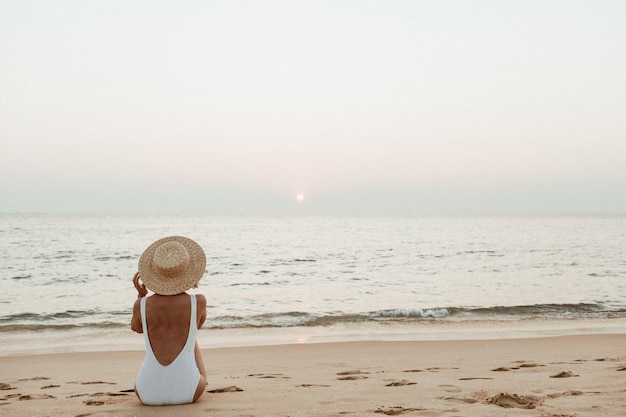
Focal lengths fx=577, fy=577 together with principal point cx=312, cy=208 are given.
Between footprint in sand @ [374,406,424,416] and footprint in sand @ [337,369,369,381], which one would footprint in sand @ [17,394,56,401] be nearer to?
footprint in sand @ [337,369,369,381]

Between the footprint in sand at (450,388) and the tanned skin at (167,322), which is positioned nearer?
the tanned skin at (167,322)

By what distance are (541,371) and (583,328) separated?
20.2 ft

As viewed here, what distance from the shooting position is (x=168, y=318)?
4910 mm

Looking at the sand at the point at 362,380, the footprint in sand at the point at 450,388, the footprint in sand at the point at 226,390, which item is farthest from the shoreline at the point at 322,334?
the footprint in sand at the point at 450,388

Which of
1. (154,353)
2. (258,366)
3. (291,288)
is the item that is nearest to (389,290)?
(291,288)

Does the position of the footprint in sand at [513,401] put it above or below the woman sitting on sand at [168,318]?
below

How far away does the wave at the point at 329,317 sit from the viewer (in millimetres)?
12953

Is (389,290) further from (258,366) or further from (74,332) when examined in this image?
(258,366)

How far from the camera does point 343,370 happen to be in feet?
24.2

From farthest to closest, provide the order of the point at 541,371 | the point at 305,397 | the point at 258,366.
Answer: the point at 258,366 → the point at 541,371 → the point at 305,397

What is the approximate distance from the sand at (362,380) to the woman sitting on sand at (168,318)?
21 centimetres

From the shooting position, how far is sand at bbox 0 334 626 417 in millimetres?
4980

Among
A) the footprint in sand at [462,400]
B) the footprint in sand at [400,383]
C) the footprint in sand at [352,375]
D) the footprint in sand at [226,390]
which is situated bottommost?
the footprint in sand at [352,375]

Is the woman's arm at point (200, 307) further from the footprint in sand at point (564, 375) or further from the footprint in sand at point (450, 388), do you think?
the footprint in sand at point (564, 375)
